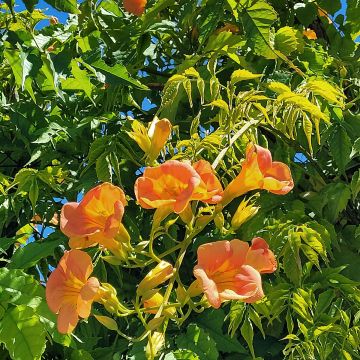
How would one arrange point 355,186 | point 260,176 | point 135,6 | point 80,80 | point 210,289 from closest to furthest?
point 210,289
point 260,176
point 355,186
point 80,80
point 135,6

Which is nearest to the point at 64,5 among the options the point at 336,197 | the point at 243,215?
the point at 243,215

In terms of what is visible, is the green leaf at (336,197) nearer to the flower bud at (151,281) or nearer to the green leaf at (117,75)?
the green leaf at (117,75)

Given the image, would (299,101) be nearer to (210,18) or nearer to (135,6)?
(210,18)

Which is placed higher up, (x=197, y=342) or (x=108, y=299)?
(x=108, y=299)

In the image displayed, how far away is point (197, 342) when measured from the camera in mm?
1716

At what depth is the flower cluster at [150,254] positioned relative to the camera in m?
1.04

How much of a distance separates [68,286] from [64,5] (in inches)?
28.9

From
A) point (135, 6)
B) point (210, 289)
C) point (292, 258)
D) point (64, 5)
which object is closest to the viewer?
point (210, 289)

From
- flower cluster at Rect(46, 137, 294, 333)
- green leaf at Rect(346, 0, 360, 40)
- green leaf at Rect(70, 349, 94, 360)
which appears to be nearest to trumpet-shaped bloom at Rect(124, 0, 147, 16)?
green leaf at Rect(346, 0, 360, 40)

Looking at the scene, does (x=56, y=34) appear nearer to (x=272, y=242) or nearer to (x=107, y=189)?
(x=272, y=242)

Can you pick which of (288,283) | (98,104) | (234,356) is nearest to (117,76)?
(98,104)

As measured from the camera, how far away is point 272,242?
1.72 m

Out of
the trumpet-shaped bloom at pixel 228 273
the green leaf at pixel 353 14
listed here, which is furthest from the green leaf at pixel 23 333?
the green leaf at pixel 353 14

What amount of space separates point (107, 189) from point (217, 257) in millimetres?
201
